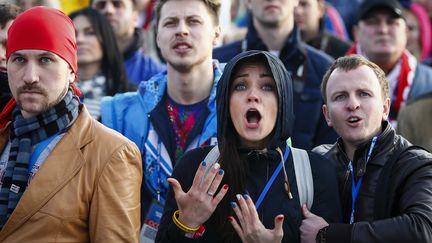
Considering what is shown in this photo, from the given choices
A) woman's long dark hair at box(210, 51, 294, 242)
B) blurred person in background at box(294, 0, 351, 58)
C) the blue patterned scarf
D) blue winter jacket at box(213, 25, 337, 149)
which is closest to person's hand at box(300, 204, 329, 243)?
woman's long dark hair at box(210, 51, 294, 242)

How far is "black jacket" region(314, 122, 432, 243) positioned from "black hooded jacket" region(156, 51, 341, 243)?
0.45 feet

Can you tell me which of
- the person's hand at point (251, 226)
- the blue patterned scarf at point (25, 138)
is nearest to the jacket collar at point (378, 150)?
the person's hand at point (251, 226)

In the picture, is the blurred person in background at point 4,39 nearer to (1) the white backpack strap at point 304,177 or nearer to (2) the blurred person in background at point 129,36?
(1) the white backpack strap at point 304,177

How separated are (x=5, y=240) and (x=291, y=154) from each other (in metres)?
1.58

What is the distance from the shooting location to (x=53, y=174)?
4914mm

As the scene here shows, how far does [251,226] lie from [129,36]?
4361 mm

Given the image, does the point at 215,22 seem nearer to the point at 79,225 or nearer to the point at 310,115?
the point at 310,115

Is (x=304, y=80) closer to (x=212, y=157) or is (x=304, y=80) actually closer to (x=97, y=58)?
(x=97, y=58)

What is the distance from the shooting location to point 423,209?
4.87 m

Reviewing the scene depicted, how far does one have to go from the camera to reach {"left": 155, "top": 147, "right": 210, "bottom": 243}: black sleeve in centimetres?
502

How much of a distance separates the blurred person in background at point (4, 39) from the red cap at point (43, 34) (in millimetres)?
630

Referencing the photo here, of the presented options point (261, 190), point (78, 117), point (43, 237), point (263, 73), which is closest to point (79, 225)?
point (43, 237)

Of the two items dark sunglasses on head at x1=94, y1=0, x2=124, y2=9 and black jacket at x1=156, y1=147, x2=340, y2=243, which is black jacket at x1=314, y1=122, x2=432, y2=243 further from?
dark sunglasses on head at x1=94, y1=0, x2=124, y2=9

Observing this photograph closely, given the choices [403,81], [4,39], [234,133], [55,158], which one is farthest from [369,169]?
[403,81]
